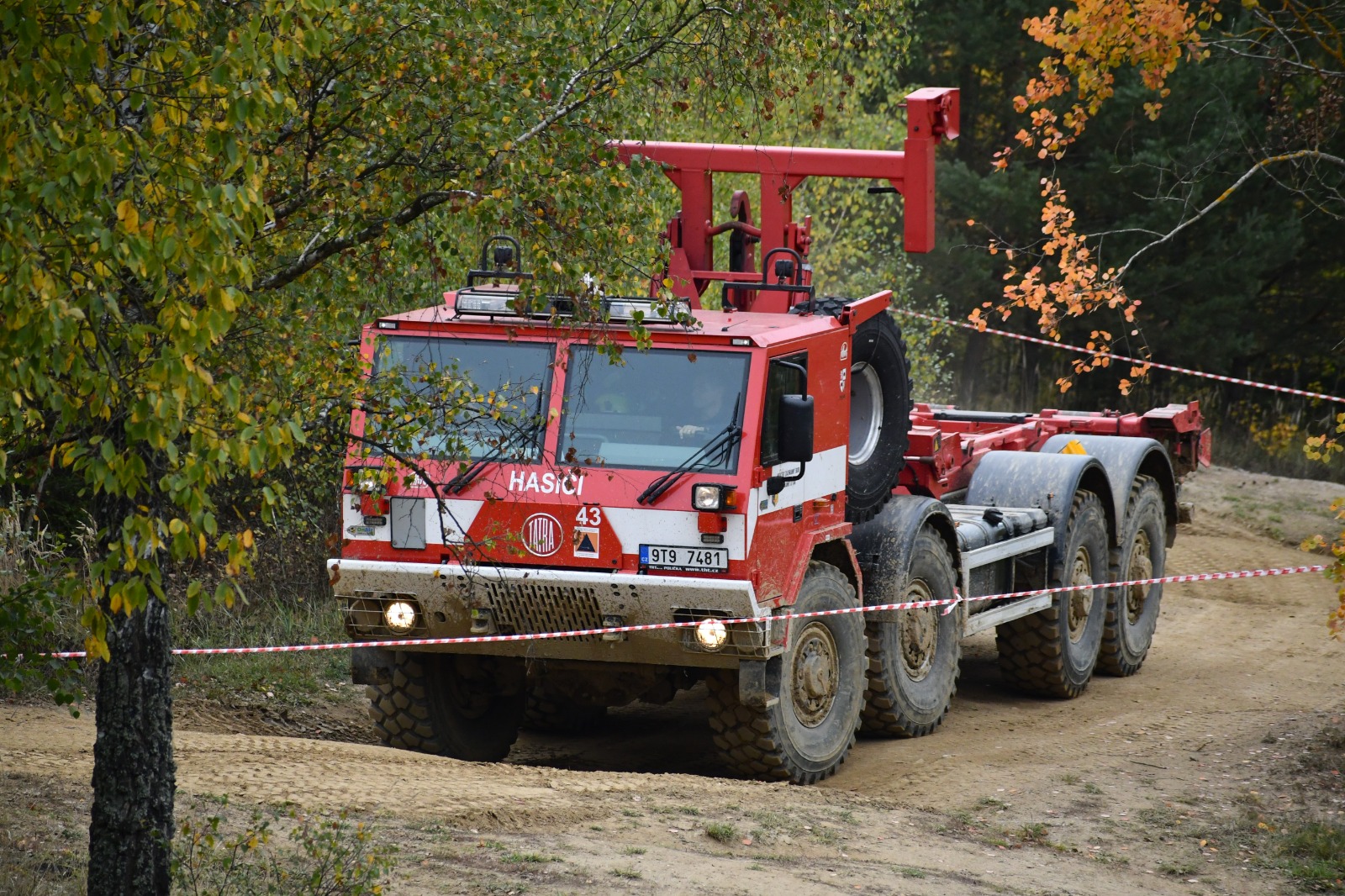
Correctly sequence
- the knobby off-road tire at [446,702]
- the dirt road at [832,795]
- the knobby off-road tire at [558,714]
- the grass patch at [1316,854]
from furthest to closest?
1. the knobby off-road tire at [558,714]
2. the knobby off-road tire at [446,702]
3. the grass patch at [1316,854]
4. the dirt road at [832,795]

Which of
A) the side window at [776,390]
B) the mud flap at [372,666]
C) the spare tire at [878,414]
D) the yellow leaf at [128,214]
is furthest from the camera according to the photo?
the spare tire at [878,414]

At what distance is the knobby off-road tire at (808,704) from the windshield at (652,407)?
1080 millimetres

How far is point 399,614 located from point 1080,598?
548 centimetres

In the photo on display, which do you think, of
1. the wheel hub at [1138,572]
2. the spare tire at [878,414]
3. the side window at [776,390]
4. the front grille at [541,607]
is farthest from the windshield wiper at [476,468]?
the wheel hub at [1138,572]

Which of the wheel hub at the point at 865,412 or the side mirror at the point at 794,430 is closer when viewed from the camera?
the side mirror at the point at 794,430

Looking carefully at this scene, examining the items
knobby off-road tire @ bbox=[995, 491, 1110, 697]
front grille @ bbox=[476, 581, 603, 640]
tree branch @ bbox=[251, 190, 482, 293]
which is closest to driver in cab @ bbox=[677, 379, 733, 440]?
front grille @ bbox=[476, 581, 603, 640]

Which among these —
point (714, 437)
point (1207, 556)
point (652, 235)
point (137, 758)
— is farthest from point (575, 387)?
point (1207, 556)

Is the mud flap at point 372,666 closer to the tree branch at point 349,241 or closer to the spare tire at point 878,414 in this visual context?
the spare tire at point 878,414

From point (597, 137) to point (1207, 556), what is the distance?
494 inches

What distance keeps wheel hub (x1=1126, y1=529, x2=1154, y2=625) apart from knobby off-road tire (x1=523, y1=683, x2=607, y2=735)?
174 inches

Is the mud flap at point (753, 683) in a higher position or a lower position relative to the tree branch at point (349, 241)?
lower

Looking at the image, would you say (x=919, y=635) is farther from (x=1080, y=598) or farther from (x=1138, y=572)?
(x=1138, y=572)

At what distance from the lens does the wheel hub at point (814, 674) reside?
8.33 metres

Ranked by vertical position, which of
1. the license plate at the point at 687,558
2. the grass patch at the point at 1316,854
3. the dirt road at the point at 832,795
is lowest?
the grass patch at the point at 1316,854
